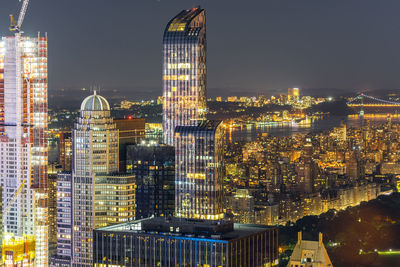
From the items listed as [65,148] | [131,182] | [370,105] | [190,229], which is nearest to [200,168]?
[131,182]

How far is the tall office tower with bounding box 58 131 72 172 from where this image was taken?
222 feet

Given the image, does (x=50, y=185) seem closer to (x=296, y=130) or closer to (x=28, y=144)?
(x=28, y=144)

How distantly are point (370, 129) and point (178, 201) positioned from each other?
72.5 meters

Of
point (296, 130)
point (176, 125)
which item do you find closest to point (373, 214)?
point (176, 125)

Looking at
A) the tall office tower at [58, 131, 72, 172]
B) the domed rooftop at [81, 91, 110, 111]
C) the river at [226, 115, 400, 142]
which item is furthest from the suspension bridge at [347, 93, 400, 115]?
the domed rooftop at [81, 91, 110, 111]

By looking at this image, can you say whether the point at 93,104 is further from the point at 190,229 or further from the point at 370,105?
the point at 370,105

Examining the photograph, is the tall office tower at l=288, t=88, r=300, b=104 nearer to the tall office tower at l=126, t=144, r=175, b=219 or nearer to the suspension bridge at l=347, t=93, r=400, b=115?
the suspension bridge at l=347, t=93, r=400, b=115

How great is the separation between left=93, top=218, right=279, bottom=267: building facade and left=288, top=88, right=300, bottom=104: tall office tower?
9393 cm

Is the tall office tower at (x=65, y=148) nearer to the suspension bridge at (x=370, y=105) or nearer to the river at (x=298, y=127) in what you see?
the river at (x=298, y=127)

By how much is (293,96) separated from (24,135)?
272ft

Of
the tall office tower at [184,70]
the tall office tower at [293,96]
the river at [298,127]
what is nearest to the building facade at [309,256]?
the tall office tower at [184,70]

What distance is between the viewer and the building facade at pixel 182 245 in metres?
35.2

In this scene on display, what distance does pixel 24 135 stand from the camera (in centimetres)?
5238

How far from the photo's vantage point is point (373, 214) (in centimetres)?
6638
